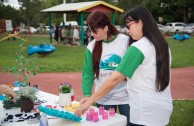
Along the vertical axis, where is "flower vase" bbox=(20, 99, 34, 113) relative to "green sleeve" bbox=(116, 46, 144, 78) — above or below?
below

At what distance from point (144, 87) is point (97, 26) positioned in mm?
924

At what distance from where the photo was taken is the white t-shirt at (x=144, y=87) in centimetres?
202

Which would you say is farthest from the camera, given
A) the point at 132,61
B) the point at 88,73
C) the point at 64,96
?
the point at 88,73

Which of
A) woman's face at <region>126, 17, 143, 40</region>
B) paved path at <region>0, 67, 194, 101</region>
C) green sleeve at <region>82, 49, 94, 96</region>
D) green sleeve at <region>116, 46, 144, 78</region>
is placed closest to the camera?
green sleeve at <region>116, 46, 144, 78</region>

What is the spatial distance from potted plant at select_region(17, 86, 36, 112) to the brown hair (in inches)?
25.1

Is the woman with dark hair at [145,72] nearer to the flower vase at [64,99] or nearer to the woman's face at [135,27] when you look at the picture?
the woman's face at [135,27]

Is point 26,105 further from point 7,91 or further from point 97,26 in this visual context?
point 97,26

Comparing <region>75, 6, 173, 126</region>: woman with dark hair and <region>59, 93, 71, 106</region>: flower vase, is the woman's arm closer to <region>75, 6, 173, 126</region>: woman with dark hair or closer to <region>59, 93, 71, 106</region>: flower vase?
<region>75, 6, 173, 126</region>: woman with dark hair

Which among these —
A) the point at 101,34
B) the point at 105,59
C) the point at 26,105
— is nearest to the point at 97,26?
the point at 101,34

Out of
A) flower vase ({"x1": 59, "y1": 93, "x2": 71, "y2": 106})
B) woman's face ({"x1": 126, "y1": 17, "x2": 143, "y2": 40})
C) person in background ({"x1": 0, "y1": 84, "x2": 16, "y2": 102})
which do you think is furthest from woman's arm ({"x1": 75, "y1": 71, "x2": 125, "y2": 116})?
person in background ({"x1": 0, "y1": 84, "x2": 16, "y2": 102})

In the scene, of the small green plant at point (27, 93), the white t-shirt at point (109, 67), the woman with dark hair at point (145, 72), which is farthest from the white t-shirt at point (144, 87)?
the small green plant at point (27, 93)

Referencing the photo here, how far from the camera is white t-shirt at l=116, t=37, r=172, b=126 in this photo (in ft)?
6.62

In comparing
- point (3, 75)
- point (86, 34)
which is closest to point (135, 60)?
point (3, 75)

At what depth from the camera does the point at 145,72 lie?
2062 mm
